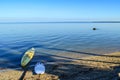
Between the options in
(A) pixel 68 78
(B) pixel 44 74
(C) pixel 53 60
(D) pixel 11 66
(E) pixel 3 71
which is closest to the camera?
(A) pixel 68 78

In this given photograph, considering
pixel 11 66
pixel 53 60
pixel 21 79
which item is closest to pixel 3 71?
pixel 11 66

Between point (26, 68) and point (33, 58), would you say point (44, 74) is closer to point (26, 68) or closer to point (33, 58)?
point (26, 68)

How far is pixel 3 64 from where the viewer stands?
21922mm

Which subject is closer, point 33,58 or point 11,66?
point 11,66

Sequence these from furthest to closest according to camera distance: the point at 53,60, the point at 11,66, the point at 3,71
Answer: the point at 53,60, the point at 11,66, the point at 3,71

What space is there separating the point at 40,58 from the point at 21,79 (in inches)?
343

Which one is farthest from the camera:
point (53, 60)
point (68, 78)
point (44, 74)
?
point (53, 60)

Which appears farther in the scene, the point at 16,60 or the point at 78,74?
the point at 16,60

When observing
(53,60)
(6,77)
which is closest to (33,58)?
(53,60)

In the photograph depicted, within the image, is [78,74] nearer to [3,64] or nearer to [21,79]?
[21,79]

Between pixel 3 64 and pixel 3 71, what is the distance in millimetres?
2902

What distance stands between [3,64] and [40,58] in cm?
425

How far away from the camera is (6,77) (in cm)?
1656

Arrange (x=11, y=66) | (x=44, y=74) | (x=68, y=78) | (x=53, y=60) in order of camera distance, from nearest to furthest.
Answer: (x=68, y=78) → (x=44, y=74) → (x=11, y=66) → (x=53, y=60)
